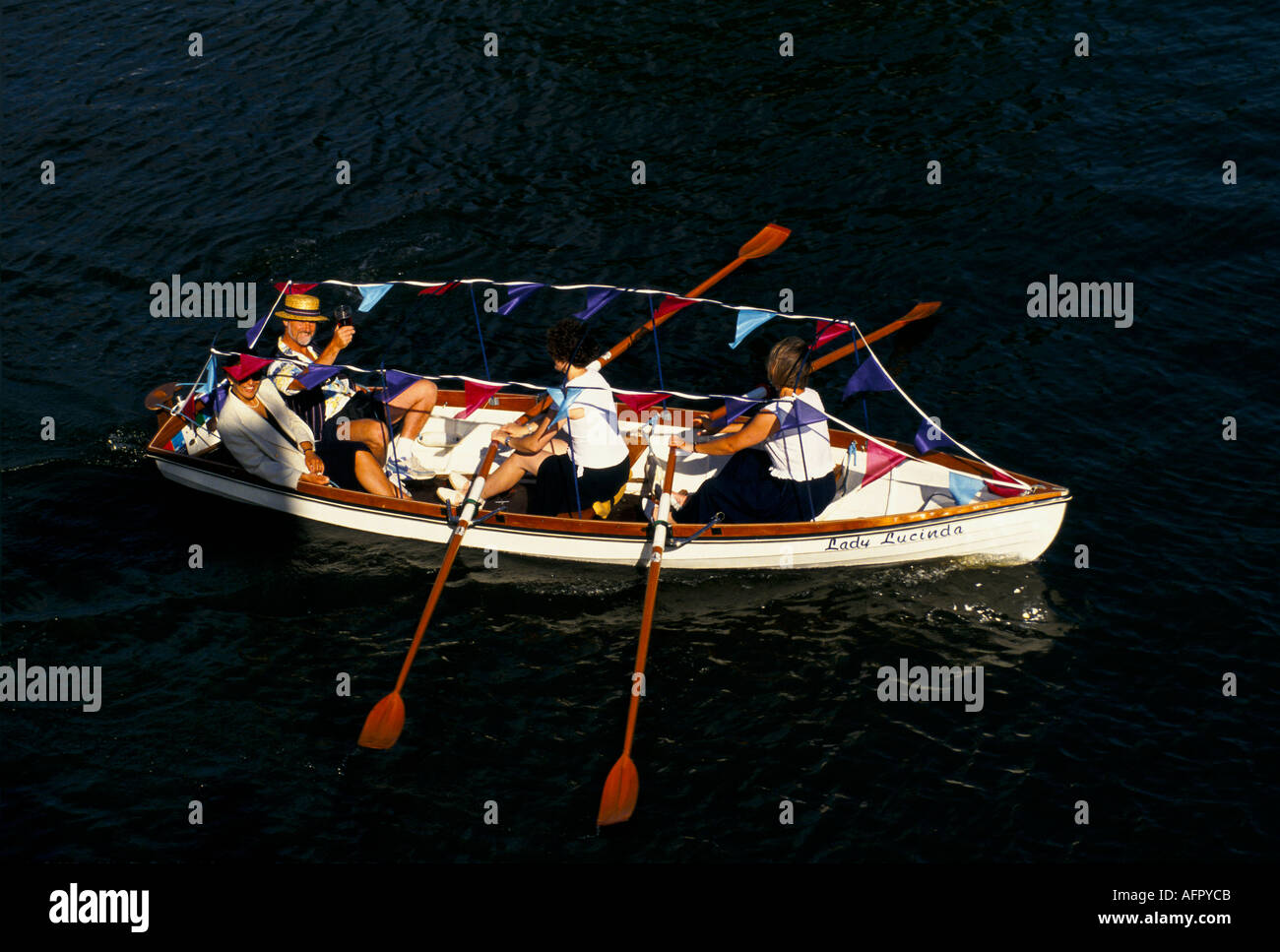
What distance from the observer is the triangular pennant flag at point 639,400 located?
16391mm

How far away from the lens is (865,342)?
59.5ft

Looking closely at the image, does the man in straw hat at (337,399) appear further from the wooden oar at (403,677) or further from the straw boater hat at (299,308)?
the wooden oar at (403,677)

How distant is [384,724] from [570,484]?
4.02 m

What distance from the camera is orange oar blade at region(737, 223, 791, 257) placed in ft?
67.3

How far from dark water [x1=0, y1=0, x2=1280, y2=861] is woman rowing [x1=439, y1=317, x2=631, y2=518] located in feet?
3.40

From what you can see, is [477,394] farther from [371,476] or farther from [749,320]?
[749,320]

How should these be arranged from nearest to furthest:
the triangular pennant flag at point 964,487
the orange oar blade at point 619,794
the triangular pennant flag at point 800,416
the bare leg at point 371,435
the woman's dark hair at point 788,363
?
1. the orange oar blade at point 619,794
2. the woman's dark hair at point 788,363
3. the triangular pennant flag at point 800,416
4. the triangular pennant flag at point 964,487
5. the bare leg at point 371,435

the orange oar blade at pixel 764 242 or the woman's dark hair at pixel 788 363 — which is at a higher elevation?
the orange oar blade at pixel 764 242

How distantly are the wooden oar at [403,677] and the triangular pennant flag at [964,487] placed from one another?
6.03 metres

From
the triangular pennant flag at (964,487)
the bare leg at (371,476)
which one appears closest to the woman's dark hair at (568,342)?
the bare leg at (371,476)

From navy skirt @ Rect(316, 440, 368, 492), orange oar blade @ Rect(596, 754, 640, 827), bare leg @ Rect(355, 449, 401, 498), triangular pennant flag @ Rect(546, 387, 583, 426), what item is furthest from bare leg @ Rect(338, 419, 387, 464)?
orange oar blade @ Rect(596, 754, 640, 827)

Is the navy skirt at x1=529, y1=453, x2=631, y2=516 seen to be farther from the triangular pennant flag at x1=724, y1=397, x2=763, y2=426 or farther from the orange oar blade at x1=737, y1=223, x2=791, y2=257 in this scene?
the orange oar blade at x1=737, y1=223, x2=791, y2=257

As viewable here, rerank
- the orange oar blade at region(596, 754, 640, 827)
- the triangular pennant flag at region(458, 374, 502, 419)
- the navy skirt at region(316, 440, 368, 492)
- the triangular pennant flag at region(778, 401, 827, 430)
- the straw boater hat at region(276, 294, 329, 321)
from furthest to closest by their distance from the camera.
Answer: the navy skirt at region(316, 440, 368, 492), the straw boater hat at region(276, 294, 329, 321), the triangular pennant flag at region(458, 374, 502, 419), the triangular pennant flag at region(778, 401, 827, 430), the orange oar blade at region(596, 754, 640, 827)
